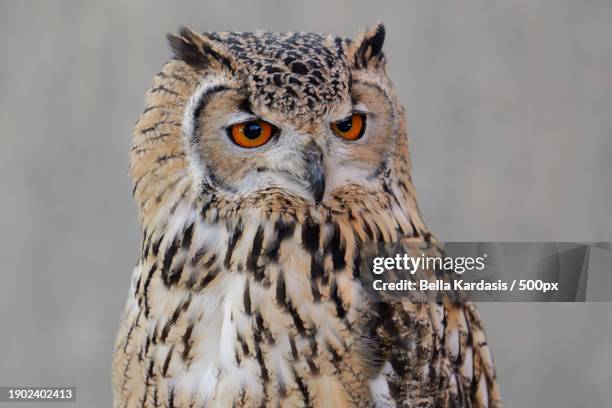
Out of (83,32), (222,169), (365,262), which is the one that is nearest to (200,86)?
(222,169)

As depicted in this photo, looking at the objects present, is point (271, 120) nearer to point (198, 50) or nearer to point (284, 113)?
point (284, 113)

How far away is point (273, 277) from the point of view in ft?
3.09

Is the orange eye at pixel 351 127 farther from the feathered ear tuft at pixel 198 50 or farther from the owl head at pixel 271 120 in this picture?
the feathered ear tuft at pixel 198 50

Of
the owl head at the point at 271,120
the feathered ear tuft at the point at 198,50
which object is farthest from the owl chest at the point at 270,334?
the feathered ear tuft at the point at 198,50

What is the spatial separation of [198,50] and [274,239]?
0.28 metres

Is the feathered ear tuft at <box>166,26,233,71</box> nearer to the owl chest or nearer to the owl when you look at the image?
the owl

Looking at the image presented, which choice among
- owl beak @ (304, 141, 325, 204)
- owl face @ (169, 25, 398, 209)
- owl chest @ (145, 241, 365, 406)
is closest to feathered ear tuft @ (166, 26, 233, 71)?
owl face @ (169, 25, 398, 209)

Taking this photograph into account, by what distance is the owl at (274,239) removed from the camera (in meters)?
0.88

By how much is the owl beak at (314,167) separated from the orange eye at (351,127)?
5cm

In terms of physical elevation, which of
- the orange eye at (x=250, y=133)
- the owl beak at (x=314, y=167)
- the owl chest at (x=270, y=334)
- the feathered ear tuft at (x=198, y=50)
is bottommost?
the owl chest at (x=270, y=334)

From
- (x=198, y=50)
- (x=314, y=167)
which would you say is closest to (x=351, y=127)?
(x=314, y=167)

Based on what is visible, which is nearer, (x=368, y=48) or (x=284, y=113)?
(x=284, y=113)

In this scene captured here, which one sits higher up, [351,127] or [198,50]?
[198,50]

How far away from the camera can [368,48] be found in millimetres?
952
